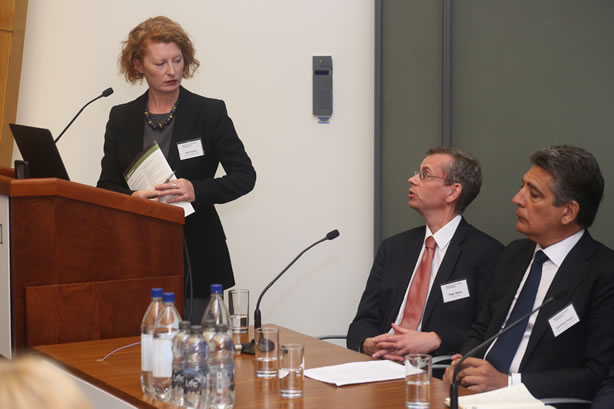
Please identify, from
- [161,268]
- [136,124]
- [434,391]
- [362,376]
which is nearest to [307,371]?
[362,376]

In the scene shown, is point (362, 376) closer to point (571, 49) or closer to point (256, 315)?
point (256, 315)

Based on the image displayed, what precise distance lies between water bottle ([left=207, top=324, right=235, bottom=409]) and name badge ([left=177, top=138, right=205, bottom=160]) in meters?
1.62

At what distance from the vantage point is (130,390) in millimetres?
2229

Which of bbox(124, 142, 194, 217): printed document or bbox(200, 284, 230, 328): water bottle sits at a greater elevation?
bbox(124, 142, 194, 217): printed document

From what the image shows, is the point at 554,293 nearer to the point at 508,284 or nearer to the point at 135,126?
the point at 508,284

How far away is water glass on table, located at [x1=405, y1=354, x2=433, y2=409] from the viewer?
2.10 metres

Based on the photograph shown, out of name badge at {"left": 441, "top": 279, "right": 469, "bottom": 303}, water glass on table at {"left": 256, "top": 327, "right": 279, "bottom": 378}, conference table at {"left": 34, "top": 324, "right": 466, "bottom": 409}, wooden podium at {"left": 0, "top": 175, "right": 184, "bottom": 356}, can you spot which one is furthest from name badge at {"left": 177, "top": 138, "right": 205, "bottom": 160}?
water glass on table at {"left": 256, "top": 327, "right": 279, "bottom": 378}

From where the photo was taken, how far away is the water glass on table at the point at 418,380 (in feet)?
6.89

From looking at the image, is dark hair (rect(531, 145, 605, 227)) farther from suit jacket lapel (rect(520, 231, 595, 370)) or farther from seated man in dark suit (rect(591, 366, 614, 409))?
seated man in dark suit (rect(591, 366, 614, 409))

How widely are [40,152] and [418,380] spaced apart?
1654 mm

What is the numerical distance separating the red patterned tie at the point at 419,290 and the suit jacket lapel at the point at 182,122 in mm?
1151

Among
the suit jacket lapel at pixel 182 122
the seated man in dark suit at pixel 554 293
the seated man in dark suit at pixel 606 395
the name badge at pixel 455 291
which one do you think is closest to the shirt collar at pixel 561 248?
the seated man in dark suit at pixel 554 293

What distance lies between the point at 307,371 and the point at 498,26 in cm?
255

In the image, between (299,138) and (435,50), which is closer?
(435,50)
